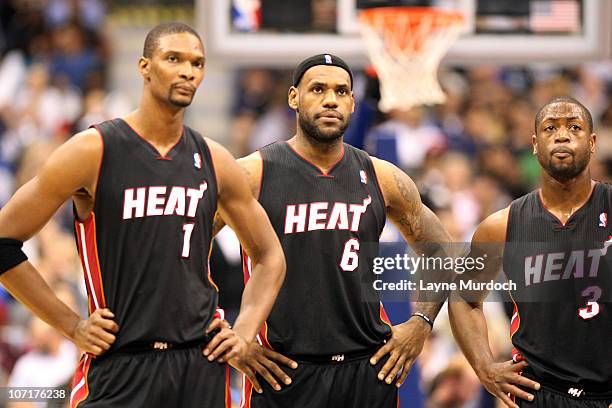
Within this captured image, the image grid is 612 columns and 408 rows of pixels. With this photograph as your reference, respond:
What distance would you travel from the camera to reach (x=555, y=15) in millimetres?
9805

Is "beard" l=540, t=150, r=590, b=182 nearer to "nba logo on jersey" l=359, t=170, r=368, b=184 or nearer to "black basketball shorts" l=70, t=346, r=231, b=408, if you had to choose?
"nba logo on jersey" l=359, t=170, r=368, b=184

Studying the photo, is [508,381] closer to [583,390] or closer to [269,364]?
[583,390]

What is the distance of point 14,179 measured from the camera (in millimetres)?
13414

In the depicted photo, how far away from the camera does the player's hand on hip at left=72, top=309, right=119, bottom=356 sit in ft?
17.5

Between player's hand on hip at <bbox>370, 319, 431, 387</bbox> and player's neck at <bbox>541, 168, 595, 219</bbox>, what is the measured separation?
1017 millimetres

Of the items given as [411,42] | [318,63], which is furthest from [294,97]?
[411,42]

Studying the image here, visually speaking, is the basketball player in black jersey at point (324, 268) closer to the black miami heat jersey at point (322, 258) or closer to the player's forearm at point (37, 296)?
the black miami heat jersey at point (322, 258)

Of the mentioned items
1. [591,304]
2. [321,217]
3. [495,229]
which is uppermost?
[321,217]

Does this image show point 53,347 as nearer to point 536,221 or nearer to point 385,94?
point 385,94

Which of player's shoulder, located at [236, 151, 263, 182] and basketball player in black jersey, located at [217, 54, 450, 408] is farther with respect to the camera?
player's shoulder, located at [236, 151, 263, 182]

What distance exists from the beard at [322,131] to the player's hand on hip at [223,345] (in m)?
→ 1.29

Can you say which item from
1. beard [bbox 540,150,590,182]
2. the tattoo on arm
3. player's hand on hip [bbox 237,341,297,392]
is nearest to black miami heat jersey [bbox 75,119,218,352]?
player's hand on hip [bbox 237,341,297,392]

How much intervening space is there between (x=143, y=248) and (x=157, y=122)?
0.63m

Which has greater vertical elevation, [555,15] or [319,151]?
[555,15]
